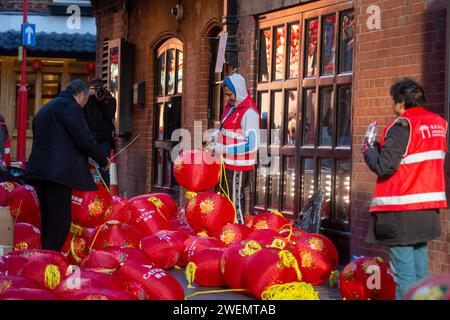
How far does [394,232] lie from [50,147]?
11.4 feet

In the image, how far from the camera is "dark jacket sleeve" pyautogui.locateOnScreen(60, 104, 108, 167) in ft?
27.9

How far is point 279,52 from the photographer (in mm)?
11711

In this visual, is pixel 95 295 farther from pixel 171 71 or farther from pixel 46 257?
pixel 171 71

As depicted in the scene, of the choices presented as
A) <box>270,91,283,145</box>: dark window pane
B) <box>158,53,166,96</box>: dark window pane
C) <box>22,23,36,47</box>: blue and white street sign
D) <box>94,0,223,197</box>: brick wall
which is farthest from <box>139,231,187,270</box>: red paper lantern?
<box>22,23,36,47</box>: blue and white street sign

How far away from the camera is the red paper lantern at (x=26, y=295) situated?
5.47m

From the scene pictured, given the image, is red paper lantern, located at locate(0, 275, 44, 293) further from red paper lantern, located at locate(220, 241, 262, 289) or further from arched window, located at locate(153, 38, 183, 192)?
arched window, located at locate(153, 38, 183, 192)

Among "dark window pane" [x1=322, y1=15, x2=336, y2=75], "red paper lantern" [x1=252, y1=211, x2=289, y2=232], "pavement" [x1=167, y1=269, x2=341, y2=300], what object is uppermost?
"dark window pane" [x1=322, y1=15, x2=336, y2=75]

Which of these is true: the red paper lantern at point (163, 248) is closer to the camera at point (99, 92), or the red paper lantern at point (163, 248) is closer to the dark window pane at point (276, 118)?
the dark window pane at point (276, 118)

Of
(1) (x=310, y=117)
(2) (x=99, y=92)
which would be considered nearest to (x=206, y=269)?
(1) (x=310, y=117)

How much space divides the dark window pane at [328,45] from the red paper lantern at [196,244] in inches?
105

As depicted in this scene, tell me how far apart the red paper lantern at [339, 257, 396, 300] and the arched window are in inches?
339

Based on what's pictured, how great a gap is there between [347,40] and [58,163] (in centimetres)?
348
